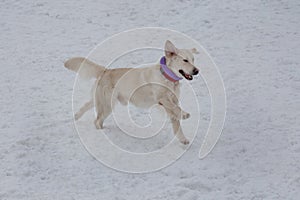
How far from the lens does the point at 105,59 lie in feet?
28.0

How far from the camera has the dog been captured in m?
5.24

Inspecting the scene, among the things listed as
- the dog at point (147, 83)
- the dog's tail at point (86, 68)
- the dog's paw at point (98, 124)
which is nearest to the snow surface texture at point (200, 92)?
the dog's paw at point (98, 124)

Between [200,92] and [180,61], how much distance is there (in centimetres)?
196

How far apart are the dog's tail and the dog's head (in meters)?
0.94

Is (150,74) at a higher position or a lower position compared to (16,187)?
higher

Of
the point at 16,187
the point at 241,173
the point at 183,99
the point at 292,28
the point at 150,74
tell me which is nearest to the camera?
the point at 16,187

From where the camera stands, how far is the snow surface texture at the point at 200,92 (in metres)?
4.73

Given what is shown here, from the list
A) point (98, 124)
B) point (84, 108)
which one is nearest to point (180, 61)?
point (98, 124)

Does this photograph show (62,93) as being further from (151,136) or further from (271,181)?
(271,181)

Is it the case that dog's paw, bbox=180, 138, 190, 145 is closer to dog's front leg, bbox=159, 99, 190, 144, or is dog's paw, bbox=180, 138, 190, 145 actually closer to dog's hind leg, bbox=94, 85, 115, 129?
dog's front leg, bbox=159, 99, 190, 144

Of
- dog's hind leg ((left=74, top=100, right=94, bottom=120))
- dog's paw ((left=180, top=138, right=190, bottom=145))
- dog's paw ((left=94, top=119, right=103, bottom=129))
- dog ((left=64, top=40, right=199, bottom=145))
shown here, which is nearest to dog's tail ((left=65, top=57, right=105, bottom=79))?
dog ((left=64, top=40, right=199, bottom=145))

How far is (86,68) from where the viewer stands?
5.84 m

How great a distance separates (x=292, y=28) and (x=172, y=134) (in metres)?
4.60

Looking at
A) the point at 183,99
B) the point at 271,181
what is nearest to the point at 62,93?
the point at 183,99
